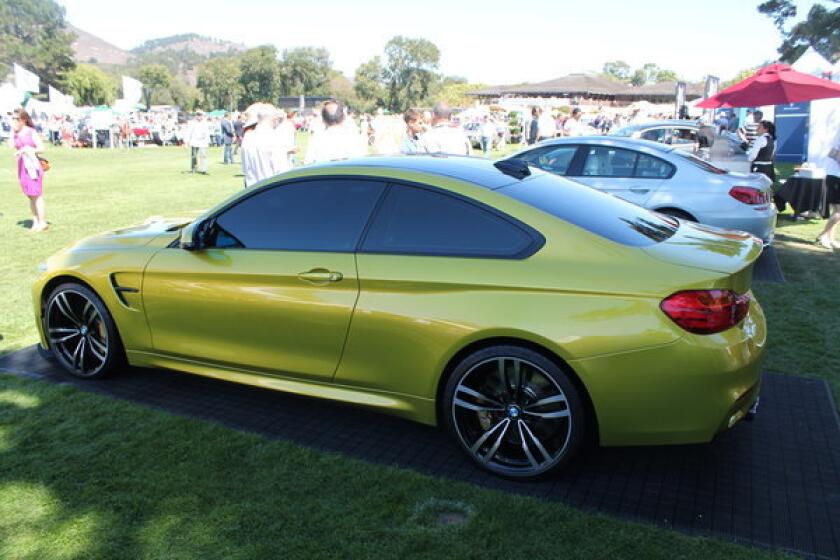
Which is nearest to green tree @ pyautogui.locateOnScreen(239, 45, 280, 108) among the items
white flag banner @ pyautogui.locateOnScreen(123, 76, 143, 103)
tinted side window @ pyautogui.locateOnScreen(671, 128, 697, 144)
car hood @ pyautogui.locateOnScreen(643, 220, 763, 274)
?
white flag banner @ pyautogui.locateOnScreen(123, 76, 143, 103)

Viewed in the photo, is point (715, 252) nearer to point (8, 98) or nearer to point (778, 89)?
point (778, 89)

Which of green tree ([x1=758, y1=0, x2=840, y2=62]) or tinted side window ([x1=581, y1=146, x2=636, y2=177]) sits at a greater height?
green tree ([x1=758, y1=0, x2=840, y2=62])

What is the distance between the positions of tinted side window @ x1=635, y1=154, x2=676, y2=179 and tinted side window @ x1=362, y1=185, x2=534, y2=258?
495 cm

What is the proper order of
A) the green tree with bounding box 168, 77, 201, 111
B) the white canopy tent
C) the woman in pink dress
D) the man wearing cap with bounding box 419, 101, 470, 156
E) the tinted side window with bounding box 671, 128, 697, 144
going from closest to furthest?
the man wearing cap with bounding box 419, 101, 470, 156
the woman in pink dress
the tinted side window with bounding box 671, 128, 697, 144
the white canopy tent
the green tree with bounding box 168, 77, 201, 111

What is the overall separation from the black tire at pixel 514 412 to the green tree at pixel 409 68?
118m

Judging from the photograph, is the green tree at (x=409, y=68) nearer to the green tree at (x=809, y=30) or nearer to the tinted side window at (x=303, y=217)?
the green tree at (x=809, y=30)

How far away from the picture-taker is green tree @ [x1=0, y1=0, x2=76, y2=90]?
4552 inches

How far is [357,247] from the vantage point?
12.0 feet

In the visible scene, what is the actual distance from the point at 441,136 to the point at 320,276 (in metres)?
5.34

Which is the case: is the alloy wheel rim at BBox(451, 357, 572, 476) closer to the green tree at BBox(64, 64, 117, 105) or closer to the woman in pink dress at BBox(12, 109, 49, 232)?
the woman in pink dress at BBox(12, 109, 49, 232)

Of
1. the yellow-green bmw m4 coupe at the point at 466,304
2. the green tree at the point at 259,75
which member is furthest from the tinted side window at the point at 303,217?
the green tree at the point at 259,75

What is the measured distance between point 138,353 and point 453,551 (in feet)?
8.57

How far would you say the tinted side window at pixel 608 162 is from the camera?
7.86m

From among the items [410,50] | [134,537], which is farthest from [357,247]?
[410,50]
